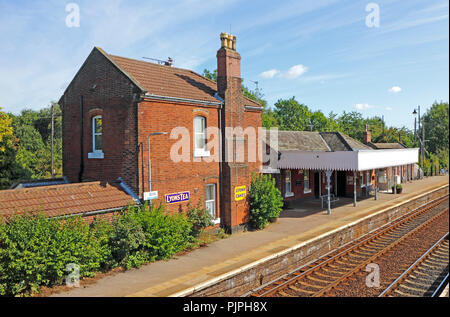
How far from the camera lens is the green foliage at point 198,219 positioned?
14.1 meters

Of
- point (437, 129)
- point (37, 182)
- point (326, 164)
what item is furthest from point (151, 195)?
point (437, 129)

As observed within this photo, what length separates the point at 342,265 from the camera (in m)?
13.3

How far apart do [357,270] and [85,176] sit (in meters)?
11.7

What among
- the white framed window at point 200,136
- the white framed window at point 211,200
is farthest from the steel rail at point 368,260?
the white framed window at point 200,136

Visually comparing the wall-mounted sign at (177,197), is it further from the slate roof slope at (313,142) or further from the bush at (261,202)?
the slate roof slope at (313,142)

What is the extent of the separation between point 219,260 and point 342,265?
190 inches

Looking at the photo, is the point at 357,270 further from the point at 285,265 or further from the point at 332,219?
the point at 332,219

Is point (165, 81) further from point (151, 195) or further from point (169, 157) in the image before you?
point (151, 195)

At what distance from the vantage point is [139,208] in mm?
12703

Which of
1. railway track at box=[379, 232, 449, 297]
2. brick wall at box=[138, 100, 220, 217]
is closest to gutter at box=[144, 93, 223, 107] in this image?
brick wall at box=[138, 100, 220, 217]

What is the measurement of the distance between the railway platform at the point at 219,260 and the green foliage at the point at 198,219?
847 mm

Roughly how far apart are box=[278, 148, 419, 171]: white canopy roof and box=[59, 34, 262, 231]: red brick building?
513 centimetres

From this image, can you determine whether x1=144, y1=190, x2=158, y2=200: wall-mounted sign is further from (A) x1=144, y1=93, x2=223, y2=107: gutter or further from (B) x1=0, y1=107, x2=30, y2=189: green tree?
(B) x1=0, y1=107, x2=30, y2=189: green tree
